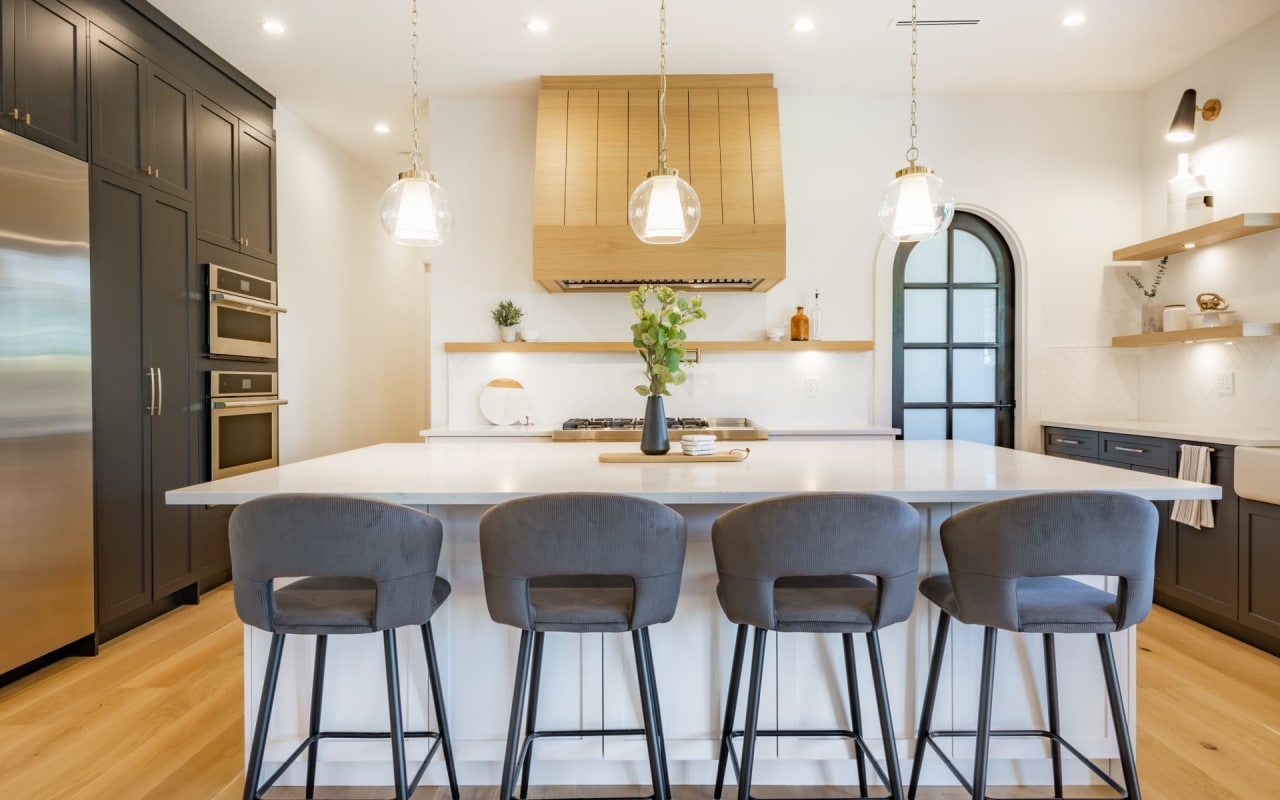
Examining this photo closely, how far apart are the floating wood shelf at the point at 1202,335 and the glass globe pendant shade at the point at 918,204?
6.71 ft

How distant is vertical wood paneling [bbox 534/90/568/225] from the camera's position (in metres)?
3.83

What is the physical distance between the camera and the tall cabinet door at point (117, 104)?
285 cm

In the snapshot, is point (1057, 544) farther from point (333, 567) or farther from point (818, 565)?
point (333, 567)

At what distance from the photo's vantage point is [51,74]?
262 centimetres

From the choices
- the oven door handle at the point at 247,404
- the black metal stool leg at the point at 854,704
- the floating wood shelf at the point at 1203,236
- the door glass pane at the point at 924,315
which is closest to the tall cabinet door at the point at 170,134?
the oven door handle at the point at 247,404

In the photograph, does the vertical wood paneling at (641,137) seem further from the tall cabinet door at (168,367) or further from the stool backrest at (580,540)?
the stool backrest at (580,540)

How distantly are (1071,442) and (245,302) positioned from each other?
465 centimetres

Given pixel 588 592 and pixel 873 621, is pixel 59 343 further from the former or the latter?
pixel 873 621

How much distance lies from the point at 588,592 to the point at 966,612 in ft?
2.79

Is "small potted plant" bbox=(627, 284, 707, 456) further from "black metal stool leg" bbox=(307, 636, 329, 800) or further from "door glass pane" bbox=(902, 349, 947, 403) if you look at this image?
"door glass pane" bbox=(902, 349, 947, 403)

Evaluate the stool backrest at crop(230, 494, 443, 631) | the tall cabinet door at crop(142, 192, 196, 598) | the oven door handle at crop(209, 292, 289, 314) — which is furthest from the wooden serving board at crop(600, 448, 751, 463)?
the oven door handle at crop(209, 292, 289, 314)

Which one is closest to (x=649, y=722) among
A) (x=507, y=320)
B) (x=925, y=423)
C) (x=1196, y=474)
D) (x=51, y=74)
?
(x=1196, y=474)

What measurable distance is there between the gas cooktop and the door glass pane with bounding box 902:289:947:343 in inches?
46.8

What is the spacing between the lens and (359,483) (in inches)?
68.2
